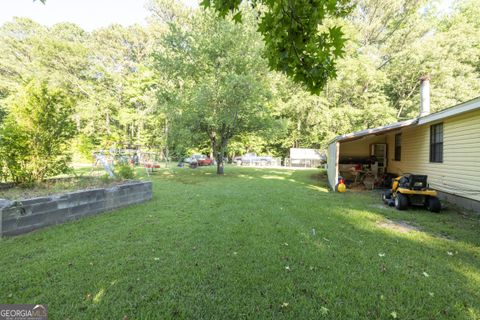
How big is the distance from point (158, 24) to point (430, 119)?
2933 cm

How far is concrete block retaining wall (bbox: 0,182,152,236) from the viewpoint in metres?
3.60

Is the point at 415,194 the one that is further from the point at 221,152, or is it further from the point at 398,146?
the point at 221,152

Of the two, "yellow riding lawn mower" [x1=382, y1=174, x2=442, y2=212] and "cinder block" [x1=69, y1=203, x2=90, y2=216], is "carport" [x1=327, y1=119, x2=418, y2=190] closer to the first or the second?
"yellow riding lawn mower" [x1=382, y1=174, x2=442, y2=212]

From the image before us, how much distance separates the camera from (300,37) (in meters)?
2.59

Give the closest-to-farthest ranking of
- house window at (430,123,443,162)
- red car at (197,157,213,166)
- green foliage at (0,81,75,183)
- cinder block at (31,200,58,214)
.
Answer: cinder block at (31,200,58,214), green foliage at (0,81,75,183), house window at (430,123,443,162), red car at (197,157,213,166)

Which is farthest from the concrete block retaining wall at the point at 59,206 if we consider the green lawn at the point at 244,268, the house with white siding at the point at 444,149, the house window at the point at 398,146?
the house window at the point at 398,146

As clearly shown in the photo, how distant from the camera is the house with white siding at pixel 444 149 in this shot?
593 cm

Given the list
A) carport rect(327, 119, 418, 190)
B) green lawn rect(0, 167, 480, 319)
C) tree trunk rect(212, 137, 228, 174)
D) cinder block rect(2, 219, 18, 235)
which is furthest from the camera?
tree trunk rect(212, 137, 228, 174)

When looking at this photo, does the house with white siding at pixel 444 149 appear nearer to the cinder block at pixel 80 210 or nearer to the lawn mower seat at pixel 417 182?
the lawn mower seat at pixel 417 182

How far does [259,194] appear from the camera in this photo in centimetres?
777

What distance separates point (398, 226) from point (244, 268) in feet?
12.5

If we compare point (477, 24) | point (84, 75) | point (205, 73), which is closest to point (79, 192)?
point (205, 73)

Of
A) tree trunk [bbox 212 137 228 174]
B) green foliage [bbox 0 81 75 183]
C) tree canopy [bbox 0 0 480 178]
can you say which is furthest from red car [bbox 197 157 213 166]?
green foliage [bbox 0 81 75 183]

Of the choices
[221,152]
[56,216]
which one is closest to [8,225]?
[56,216]
